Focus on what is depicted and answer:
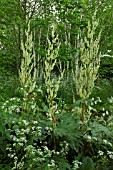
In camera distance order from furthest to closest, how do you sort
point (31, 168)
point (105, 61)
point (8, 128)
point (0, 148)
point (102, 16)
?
point (105, 61) → point (102, 16) → point (8, 128) → point (0, 148) → point (31, 168)

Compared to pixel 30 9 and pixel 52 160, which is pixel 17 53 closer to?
pixel 30 9

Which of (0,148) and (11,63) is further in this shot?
(11,63)

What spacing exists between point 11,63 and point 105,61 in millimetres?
3153

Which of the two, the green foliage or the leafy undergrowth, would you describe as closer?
the leafy undergrowth

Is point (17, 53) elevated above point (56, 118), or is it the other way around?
point (56, 118)

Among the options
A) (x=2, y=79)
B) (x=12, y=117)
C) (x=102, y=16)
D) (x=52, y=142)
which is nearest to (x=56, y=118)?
(x=52, y=142)

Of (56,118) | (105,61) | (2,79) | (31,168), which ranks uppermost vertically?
(56,118)

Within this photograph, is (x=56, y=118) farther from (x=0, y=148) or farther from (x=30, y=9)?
(x=30, y=9)

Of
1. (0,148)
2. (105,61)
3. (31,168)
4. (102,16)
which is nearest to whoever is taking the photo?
(31,168)

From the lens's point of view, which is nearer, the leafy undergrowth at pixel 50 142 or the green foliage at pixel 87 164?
the leafy undergrowth at pixel 50 142

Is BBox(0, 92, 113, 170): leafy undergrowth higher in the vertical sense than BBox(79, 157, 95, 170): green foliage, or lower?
higher

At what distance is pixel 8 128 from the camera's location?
116 inches

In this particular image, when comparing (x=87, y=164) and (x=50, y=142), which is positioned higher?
(x=50, y=142)

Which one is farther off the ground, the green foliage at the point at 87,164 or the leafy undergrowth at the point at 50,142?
the leafy undergrowth at the point at 50,142
